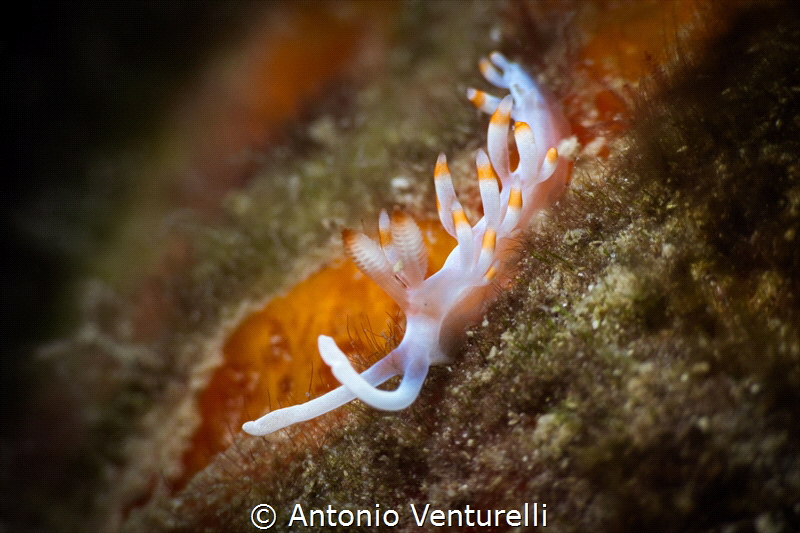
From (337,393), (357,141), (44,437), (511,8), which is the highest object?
(511,8)

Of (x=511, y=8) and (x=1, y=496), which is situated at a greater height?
(x=511, y=8)

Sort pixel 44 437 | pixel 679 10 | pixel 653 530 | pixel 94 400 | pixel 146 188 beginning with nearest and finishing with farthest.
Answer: pixel 653 530 → pixel 679 10 → pixel 94 400 → pixel 44 437 → pixel 146 188

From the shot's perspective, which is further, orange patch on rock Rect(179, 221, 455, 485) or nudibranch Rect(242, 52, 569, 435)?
orange patch on rock Rect(179, 221, 455, 485)

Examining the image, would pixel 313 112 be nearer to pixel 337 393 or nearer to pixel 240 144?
pixel 240 144

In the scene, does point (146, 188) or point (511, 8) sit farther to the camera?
point (146, 188)

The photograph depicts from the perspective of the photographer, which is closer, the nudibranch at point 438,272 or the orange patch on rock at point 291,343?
the nudibranch at point 438,272

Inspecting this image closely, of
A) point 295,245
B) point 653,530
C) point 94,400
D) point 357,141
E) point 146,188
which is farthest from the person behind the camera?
point 146,188

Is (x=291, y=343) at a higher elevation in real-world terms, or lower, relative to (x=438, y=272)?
higher

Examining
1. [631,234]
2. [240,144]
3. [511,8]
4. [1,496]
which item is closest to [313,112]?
[240,144]
